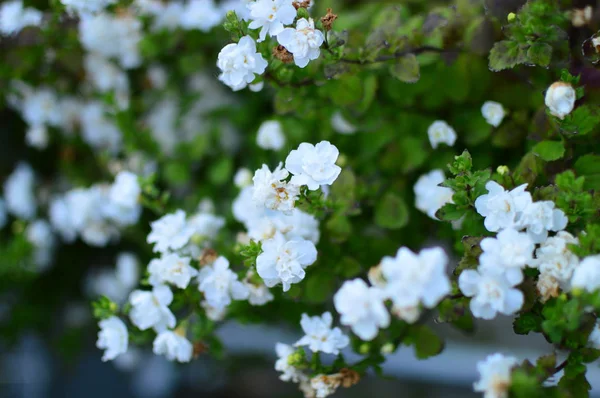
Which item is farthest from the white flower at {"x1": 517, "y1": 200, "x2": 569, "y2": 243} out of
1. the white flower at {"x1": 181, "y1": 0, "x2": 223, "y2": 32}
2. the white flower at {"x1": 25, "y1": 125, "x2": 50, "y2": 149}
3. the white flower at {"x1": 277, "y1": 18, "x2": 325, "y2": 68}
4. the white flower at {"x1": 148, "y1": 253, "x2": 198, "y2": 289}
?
the white flower at {"x1": 25, "y1": 125, "x2": 50, "y2": 149}

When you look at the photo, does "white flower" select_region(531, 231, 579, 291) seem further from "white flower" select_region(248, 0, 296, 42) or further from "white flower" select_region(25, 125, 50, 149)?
"white flower" select_region(25, 125, 50, 149)

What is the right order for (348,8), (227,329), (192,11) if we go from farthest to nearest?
1. (227,329)
2. (348,8)
3. (192,11)

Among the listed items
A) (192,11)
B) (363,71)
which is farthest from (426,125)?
(192,11)

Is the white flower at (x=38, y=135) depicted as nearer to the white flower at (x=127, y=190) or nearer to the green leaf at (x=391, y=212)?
the white flower at (x=127, y=190)

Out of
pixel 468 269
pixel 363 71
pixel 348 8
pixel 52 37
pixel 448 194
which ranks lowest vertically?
pixel 468 269

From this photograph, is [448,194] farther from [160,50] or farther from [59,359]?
[59,359]

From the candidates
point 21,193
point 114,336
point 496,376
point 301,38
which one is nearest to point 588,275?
point 496,376

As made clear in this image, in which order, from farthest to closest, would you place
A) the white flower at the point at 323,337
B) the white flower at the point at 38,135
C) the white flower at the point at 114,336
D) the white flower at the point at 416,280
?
the white flower at the point at 38,135 → the white flower at the point at 114,336 → the white flower at the point at 323,337 → the white flower at the point at 416,280

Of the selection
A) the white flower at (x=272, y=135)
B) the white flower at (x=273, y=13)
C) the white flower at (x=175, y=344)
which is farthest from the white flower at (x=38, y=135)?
the white flower at (x=273, y=13)

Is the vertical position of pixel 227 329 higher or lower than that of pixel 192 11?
lower
